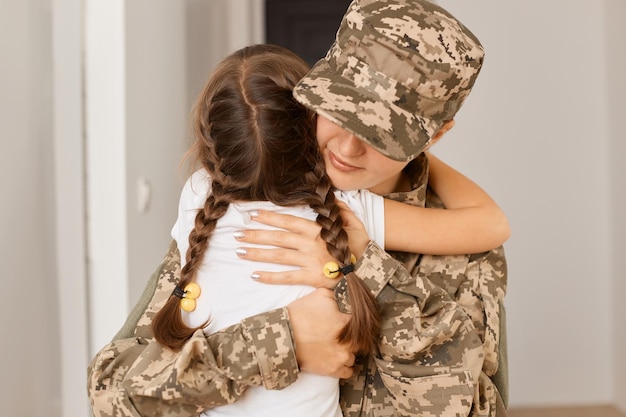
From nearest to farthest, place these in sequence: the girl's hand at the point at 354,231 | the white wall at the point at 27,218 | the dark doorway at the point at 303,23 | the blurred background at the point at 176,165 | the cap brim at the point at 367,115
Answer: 1. the cap brim at the point at 367,115
2. the girl's hand at the point at 354,231
3. the white wall at the point at 27,218
4. the blurred background at the point at 176,165
5. the dark doorway at the point at 303,23

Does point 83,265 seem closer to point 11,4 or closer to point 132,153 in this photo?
point 132,153

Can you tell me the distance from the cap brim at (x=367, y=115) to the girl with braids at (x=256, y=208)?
10 centimetres

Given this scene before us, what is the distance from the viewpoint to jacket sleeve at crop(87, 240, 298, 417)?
107cm

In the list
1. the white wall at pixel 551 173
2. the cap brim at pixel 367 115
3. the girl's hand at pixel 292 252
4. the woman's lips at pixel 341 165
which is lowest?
the white wall at pixel 551 173

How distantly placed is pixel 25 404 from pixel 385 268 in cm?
102

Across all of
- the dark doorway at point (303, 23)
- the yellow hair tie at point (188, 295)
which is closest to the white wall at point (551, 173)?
the dark doorway at point (303, 23)

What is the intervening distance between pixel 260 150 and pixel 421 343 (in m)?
0.37

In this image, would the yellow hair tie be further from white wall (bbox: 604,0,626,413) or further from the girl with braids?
white wall (bbox: 604,0,626,413)

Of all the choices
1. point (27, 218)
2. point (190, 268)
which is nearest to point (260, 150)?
point (190, 268)

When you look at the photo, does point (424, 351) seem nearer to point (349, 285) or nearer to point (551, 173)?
point (349, 285)

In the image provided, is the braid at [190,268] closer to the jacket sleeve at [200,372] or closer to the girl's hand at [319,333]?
the jacket sleeve at [200,372]

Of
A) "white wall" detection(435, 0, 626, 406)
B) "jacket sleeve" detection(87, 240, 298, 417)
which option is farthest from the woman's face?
"white wall" detection(435, 0, 626, 406)

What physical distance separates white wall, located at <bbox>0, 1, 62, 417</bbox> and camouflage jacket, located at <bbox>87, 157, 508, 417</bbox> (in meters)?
0.58

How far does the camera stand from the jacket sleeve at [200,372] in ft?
3.51
